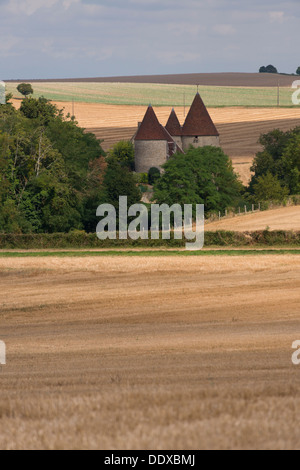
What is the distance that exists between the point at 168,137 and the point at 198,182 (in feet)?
73.6

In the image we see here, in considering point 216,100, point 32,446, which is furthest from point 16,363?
point 216,100

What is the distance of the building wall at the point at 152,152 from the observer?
303ft

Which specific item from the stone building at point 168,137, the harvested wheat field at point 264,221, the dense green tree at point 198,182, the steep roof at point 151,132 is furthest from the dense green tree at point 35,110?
the harvested wheat field at point 264,221

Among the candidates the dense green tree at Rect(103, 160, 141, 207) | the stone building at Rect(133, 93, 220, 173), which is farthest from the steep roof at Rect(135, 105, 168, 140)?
the dense green tree at Rect(103, 160, 141, 207)

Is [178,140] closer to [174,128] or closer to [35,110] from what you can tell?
[174,128]

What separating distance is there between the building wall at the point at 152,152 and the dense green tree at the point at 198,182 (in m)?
17.1

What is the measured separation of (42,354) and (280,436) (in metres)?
10.6

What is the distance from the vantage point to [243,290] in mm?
29469

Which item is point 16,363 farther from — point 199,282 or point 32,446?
point 199,282

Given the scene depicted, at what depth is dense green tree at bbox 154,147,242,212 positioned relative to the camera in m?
70.0

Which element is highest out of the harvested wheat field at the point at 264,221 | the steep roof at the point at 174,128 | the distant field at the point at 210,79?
the distant field at the point at 210,79

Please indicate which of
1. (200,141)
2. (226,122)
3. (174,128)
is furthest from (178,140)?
(226,122)

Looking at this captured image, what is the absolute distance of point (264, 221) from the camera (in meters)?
52.2

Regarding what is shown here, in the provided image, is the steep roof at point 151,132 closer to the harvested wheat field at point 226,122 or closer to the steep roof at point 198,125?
the steep roof at point 198,125
